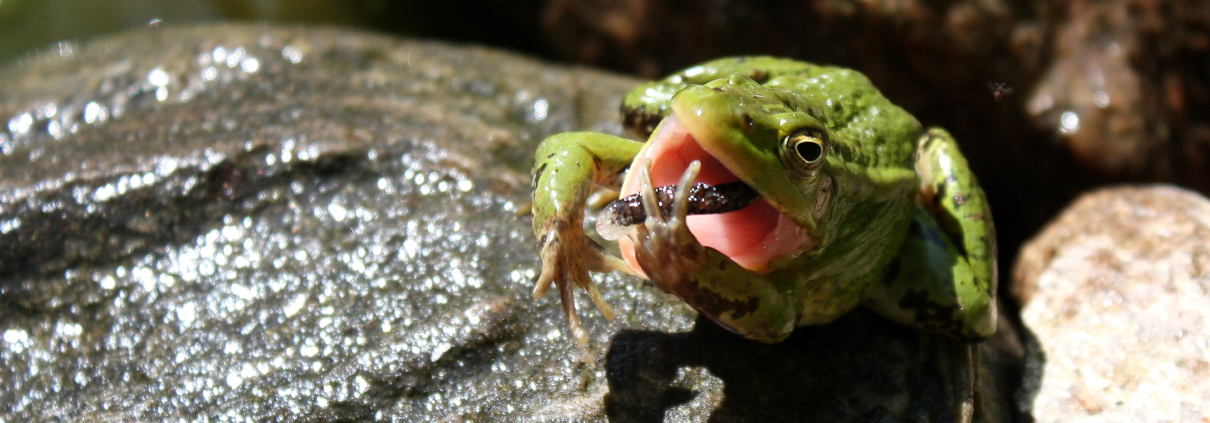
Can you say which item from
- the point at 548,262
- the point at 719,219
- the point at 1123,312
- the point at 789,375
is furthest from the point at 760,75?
the point at 1123,312

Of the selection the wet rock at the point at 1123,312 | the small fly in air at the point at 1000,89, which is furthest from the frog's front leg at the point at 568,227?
the small fly in air at the point at 1000,89

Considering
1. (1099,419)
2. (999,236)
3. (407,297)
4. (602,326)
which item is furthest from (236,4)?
(1099,419)

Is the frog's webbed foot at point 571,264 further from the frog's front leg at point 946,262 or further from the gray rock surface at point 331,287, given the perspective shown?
the frog's front leg at point 946,262

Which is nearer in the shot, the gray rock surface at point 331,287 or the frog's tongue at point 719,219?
the frog's tongue at point 719,219

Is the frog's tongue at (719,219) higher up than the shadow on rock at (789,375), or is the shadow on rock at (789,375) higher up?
the frog's tongue at (719,219)

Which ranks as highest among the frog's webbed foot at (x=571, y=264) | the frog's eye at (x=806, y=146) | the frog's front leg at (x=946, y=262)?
the frog's eye at (x=806, y=146)

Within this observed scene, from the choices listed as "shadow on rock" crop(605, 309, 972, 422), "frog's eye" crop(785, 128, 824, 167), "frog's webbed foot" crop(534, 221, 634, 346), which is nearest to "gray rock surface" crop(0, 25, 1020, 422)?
"shadow on rock" crop(605, 309, 972, 422)

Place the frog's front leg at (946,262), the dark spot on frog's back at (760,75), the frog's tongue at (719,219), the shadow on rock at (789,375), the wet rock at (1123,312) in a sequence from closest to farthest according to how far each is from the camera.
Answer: the frog's tongue at (719,219)
the shadow on rock at (789,375)
the frog's front leg at (946,262)
the wet rock at (1123,312)
the dark spot on frog's back at (760,75)

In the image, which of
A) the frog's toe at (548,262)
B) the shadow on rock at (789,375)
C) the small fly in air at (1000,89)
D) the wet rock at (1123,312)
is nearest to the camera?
the frog's toe at (548,262)
